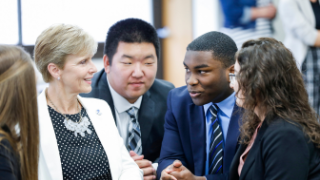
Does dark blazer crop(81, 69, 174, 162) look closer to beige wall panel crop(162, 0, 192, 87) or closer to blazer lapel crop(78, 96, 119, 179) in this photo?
blazer lapel crop(78, 96, 119, 179)

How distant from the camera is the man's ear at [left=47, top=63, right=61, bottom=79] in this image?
147 cm

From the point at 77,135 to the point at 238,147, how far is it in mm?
823

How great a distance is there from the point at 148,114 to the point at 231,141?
2.16 feet

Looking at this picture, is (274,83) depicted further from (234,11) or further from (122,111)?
(234,11)

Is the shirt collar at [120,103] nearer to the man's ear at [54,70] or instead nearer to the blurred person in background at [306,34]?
the man's ear at [54,70]

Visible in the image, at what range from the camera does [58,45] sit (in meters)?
1.44

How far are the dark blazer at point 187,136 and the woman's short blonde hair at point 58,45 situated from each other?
660 mm

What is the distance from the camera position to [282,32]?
9.71 feet

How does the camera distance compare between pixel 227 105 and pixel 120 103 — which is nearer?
pixel 227 105

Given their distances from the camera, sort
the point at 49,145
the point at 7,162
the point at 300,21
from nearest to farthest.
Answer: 1. the point at 7,162
2. the point at 49,145
3. the point at 300,21

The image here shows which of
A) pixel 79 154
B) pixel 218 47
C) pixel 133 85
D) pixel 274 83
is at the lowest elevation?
pixel 79 154

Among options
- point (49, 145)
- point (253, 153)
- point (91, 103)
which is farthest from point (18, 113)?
point (253, 153)

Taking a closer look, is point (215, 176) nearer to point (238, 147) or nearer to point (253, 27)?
point (238, 147)

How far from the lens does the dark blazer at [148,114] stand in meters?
2.01
